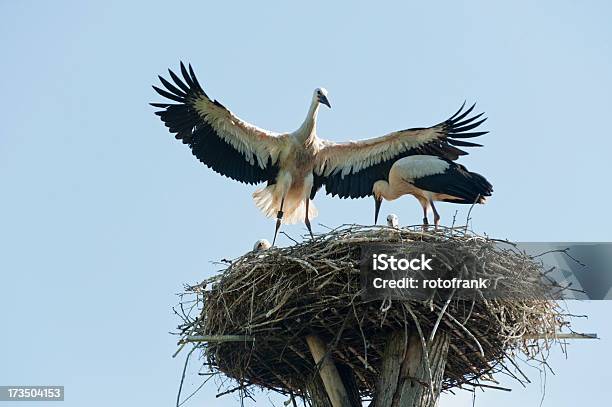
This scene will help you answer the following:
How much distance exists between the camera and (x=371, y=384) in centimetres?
760

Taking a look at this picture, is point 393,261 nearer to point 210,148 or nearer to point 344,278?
point 344,278

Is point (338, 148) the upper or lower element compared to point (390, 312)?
upper

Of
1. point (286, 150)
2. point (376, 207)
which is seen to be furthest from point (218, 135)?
point (376, 207)

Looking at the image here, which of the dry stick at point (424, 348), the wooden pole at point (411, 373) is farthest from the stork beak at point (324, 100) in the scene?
the dry stick at point (424, 348)

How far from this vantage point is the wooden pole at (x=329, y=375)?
7047mm

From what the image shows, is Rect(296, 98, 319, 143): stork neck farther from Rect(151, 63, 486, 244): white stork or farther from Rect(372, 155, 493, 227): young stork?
Rect(372, 155, 493, 227): young stork

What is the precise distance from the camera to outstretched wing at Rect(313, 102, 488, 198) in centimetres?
964

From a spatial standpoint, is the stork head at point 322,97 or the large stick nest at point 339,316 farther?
the stork head at point 322,97

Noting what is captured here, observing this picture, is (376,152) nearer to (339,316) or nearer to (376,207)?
(376,207)

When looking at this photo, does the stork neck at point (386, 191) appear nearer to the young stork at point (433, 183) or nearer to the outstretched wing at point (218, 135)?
the young stork at point (433, 183)

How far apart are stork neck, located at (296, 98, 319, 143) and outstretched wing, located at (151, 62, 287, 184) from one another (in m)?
0.15

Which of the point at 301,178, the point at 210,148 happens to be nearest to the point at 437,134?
the point at 301,178

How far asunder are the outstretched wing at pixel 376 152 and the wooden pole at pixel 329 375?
3.03 m

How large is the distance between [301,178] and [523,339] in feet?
11.3
